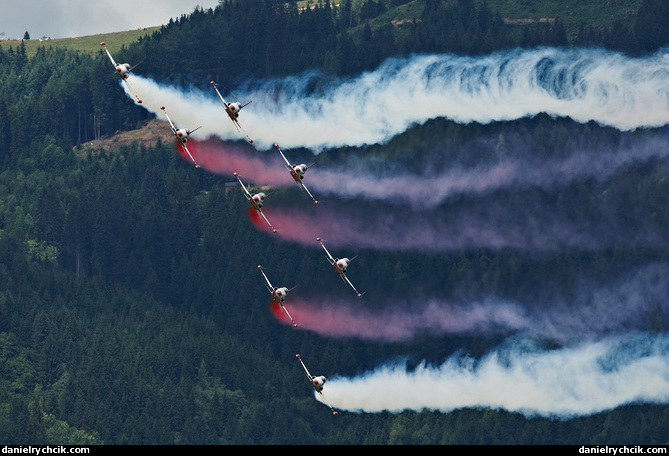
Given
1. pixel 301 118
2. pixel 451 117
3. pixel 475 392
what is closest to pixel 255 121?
pixel 301 118

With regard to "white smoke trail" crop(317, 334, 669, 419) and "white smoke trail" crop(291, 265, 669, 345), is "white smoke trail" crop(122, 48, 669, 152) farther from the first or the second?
"white smoke trail" crop(291, 265, 669, 345)

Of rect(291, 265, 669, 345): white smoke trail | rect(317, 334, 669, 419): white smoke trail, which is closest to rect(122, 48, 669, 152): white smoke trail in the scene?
rect(317, 334, 669, 419): white smoke trail

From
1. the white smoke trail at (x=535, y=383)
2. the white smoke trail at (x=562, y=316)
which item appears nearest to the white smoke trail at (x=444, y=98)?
the white smoke trail at (x=535, y=383)

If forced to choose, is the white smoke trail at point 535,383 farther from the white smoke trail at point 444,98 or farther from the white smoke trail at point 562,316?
the white smoke trail at point 444,98

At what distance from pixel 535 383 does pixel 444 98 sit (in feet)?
81.7

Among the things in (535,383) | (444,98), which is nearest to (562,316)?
(535,383)

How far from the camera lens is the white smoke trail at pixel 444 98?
13100 centimetres

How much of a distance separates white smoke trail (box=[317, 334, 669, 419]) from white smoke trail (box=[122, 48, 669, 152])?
1871 cm

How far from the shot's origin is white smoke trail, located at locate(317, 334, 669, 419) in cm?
13125

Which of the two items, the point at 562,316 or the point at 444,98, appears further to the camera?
the point at 562,316

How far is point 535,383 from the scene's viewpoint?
140 meters

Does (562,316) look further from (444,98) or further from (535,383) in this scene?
(444,98)

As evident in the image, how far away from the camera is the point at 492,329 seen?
16975 cm

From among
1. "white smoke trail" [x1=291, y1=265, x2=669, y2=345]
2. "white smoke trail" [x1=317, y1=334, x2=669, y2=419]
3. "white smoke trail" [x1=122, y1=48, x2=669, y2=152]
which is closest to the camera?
"white smoke trail" [x1=122, y1=48, x2=669, y2=152]
